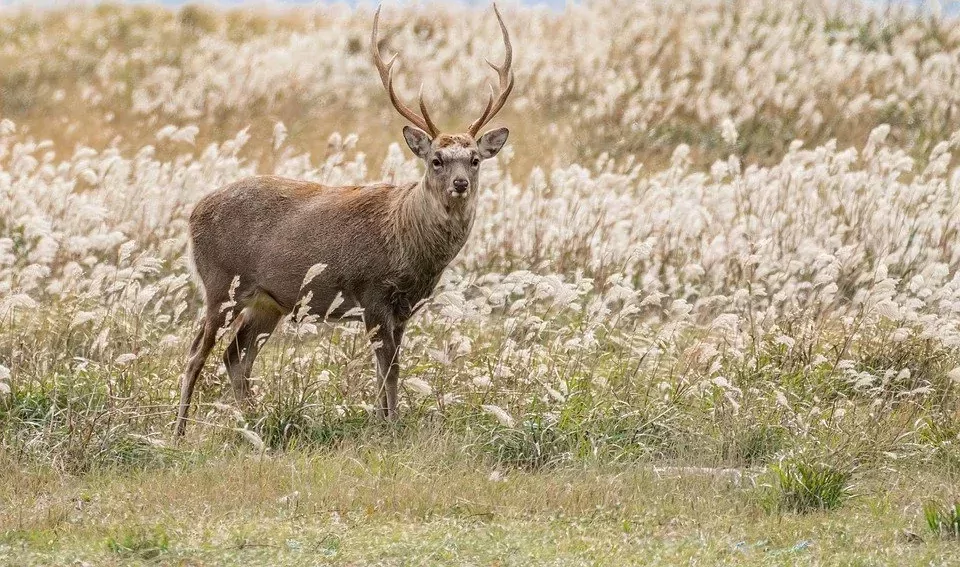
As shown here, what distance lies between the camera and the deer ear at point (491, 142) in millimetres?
8900

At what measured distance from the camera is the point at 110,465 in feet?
25.7

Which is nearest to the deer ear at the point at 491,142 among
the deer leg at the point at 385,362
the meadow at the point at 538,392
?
the meadow at the point at 538,392

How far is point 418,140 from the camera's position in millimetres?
8695

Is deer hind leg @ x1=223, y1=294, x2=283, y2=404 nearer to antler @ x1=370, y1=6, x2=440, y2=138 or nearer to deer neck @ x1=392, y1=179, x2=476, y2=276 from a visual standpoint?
deer neck @ x1=392, y1=179, x2=476, y2=276

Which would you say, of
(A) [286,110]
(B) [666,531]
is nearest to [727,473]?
(B) [666,531]

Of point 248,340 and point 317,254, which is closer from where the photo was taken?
point 317,254

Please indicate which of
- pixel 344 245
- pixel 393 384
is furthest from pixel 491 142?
pixel 393 384

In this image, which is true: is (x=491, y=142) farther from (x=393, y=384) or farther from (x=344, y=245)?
(x=393, y=384)

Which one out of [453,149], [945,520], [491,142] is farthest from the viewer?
[491,142]

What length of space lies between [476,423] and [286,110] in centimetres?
1309

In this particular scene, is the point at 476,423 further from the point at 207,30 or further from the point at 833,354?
the point at 207,30

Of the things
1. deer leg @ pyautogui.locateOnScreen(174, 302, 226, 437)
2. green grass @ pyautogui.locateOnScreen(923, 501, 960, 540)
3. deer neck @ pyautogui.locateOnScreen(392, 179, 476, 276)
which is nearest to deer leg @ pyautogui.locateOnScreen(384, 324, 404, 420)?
deer neck @ pyautogui.locateOnScreen(392, 179, 476, 276)

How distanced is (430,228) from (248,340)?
1616 millimetres

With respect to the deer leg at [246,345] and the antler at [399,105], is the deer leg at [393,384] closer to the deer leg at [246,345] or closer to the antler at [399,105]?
the deer leg at [246,345]
